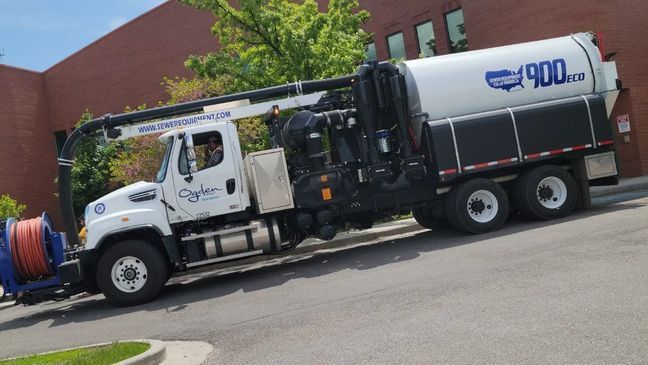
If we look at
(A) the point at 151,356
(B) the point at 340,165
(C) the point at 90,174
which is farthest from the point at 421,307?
(C) the point at 90,174

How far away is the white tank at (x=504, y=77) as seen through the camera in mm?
10891

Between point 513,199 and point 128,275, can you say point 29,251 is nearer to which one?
point 128,275

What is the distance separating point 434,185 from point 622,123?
420 inches

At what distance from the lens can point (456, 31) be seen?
2292 centimetres

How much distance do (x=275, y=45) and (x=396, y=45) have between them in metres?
11.0

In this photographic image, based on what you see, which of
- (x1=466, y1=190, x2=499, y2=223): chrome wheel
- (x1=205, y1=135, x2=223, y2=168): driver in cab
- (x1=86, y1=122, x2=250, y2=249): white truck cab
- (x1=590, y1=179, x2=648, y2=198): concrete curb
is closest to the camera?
(x1=86, y1=122, x2=250, y2=249): white truck cab

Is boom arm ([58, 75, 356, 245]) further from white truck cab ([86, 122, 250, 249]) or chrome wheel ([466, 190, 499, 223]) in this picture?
chrome wheel ([466, 190, 499, 223])

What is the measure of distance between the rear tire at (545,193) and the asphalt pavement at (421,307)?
0.28 meters

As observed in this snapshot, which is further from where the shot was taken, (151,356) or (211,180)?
(211,180)

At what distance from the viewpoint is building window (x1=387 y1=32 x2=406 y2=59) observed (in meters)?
24.6

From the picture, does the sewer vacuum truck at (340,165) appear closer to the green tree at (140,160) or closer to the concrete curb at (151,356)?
the concrete curb at (151,356)

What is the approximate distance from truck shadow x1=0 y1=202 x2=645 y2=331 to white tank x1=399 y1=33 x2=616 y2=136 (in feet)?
7.77

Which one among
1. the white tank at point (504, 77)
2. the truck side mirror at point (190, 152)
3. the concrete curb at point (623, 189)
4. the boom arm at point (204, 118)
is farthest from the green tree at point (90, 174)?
the concrete curb at point (623, 189)

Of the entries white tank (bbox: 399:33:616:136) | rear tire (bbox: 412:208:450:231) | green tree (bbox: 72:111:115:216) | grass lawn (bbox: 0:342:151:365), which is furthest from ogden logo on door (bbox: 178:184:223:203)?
→ green tree (bbox: 72:111:115:216)
